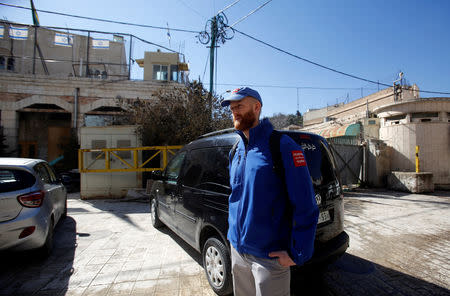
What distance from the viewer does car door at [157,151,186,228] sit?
3.76 m

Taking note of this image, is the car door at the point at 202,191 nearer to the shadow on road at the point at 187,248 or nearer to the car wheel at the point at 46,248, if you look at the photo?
the shadow on road at the point at 187,248

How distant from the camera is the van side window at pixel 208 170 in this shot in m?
2.50

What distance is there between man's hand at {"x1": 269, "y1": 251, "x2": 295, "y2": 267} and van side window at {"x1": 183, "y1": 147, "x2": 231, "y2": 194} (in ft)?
3.49

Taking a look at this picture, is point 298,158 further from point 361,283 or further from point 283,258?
point 361,283

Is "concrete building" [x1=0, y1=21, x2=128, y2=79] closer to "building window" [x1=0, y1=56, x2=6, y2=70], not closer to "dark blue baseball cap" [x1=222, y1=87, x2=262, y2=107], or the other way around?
"building window" [x1=0, y1=56, x2=6, y2=70]

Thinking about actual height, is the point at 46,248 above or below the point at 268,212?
below

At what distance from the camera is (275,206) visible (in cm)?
138

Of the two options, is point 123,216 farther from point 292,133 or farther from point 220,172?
point 292,133

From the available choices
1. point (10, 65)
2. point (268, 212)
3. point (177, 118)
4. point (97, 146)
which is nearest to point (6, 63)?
point (10, 65)

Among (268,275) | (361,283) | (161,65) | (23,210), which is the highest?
(161,65)

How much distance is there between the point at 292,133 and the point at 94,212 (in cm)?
656

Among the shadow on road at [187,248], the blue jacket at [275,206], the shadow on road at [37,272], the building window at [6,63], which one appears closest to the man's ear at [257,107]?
the blue jacket at [275,206]

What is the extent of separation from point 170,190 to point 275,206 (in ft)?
9.47

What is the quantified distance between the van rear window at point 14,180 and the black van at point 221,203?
238 cm
